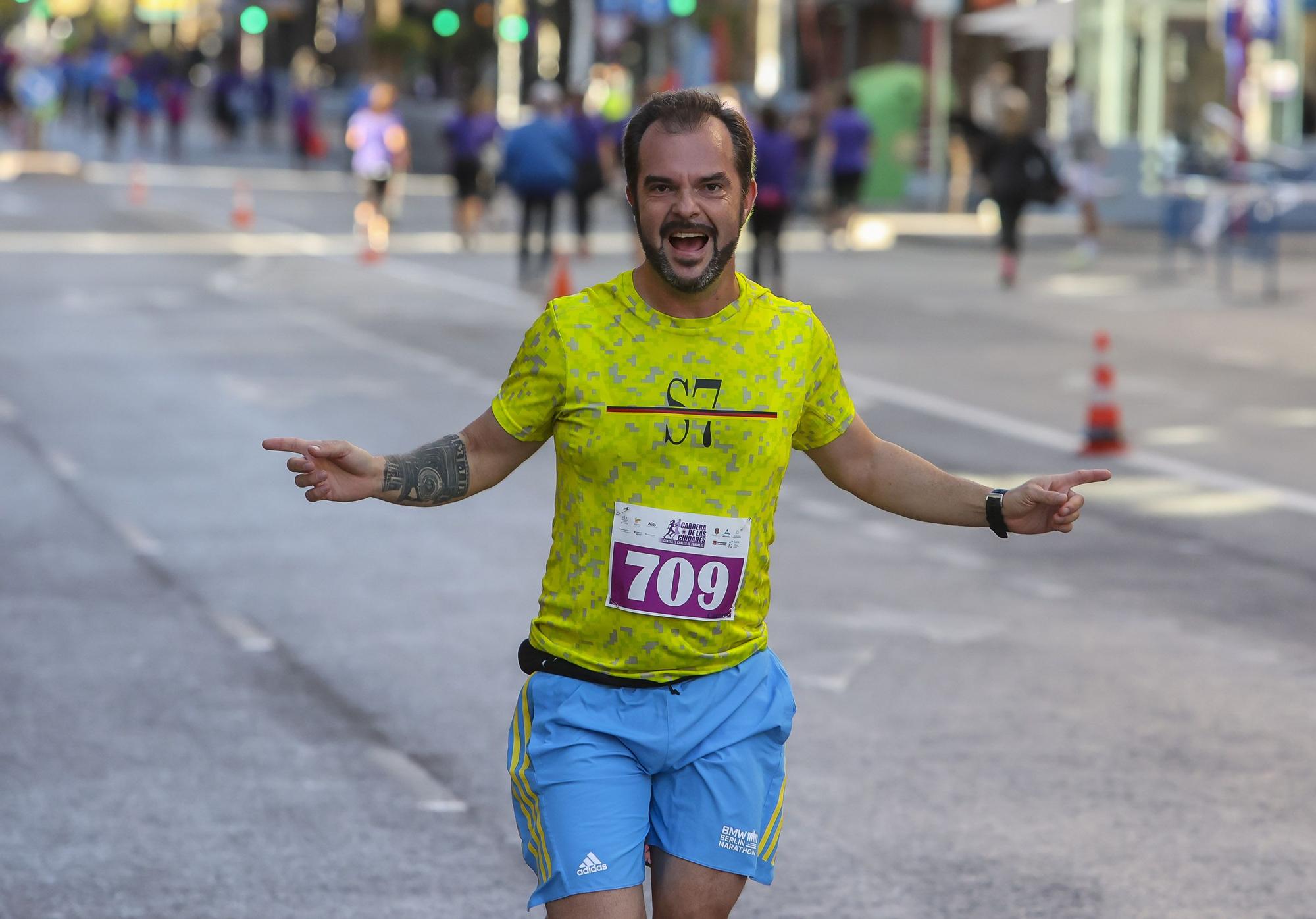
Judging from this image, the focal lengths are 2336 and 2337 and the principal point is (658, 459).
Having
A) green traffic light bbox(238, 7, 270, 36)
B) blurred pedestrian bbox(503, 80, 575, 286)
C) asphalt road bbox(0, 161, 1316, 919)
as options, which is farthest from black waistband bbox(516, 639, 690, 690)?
green traffic light bbox(238, 7, 270, 36)

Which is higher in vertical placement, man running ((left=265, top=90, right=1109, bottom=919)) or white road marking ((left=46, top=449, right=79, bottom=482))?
man running ((left=265, top=90, right=1109, bottom=919))

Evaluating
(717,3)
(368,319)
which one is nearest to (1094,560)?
(368,319)

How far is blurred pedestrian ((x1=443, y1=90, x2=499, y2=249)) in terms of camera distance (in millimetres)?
29438

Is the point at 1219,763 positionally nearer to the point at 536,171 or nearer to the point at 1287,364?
the point at 1287,364

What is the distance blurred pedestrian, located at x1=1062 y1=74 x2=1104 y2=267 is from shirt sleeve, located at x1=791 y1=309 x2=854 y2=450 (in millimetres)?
22635

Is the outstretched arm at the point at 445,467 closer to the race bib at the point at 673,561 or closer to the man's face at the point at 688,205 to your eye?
the race bib at the point at 673,561

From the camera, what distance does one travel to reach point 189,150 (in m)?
60.5

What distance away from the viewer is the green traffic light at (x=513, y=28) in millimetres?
48438

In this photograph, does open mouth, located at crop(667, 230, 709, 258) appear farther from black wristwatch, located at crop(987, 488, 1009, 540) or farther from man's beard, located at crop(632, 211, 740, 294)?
black wristwatch, located at crop(987, 488, 1009, 540)

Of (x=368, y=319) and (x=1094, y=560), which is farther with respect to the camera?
(x=368, y=319)

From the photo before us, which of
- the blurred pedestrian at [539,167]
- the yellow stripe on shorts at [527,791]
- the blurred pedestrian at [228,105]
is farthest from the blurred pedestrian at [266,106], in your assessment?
the yellow stripe on shorts at [527,791]

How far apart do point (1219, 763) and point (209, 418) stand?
8526 mm

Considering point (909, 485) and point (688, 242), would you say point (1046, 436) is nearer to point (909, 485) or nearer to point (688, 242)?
point (909, 485)

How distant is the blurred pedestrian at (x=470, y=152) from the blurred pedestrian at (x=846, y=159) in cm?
455
